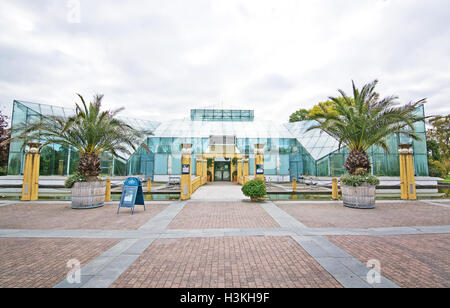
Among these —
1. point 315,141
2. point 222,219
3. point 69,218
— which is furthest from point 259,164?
point 315,141

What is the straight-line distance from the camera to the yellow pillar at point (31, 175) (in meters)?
11.2

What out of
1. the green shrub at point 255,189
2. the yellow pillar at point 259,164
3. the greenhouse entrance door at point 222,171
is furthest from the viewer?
the greenhouse entrance door at point 222,171

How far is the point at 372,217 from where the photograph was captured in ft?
25.6

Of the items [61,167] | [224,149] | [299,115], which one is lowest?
[61,167]

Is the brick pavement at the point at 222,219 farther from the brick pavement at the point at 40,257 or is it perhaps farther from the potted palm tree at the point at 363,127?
the potted palm tree at the point at 363,127

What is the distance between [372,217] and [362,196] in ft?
6.79

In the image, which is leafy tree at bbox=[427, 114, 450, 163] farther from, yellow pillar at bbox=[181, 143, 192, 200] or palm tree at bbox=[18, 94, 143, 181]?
palm tree at bbox=[18, 94, 143, 181]

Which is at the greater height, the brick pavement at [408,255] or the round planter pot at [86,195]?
the round planter pot at [86,195]

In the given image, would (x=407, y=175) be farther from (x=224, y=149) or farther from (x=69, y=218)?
(x=224, y=149)

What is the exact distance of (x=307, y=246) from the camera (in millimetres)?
4801

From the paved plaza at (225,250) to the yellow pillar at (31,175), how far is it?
366 cm

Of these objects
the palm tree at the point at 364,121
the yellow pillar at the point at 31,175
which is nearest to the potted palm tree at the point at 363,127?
the palm tree at the point at 364,121
